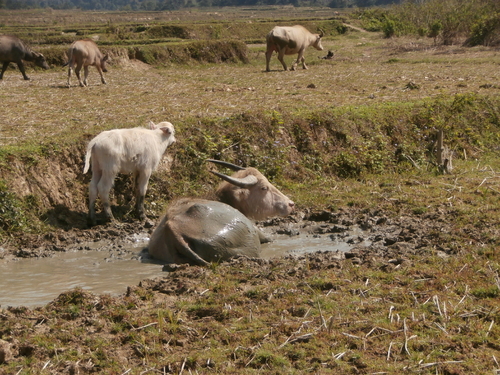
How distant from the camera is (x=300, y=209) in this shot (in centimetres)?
823

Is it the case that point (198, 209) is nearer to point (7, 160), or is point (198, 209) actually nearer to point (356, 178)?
point (7, 160)

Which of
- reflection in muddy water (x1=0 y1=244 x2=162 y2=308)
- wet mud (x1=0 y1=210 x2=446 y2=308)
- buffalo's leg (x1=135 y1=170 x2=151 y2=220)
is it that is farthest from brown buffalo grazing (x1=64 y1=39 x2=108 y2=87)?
reflection in muddy water (x1=0 y1=244 x2=162 y2=308)

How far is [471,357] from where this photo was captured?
3963 millimetres

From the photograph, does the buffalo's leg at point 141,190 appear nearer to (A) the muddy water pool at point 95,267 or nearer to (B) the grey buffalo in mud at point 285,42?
(A) the muddy water pool at point 95,267

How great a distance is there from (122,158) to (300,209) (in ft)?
7.37

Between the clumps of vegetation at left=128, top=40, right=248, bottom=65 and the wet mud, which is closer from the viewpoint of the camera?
the wet mud

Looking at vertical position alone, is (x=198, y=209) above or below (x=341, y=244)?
above

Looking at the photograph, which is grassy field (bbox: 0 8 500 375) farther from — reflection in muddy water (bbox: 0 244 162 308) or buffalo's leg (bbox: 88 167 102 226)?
reflection in muddy water (bbox: 0 244 162 308)

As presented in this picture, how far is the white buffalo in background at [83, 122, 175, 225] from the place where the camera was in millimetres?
7445

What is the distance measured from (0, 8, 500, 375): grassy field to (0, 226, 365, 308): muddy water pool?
46 cm

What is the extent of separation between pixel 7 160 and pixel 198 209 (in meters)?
2.71

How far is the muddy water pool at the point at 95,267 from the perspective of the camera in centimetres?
569

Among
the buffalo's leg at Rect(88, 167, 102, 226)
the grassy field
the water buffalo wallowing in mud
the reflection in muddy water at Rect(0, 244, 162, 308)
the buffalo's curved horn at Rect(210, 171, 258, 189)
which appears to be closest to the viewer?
the grassy field

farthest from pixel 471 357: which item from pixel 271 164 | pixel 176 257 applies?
pixel 271 164
